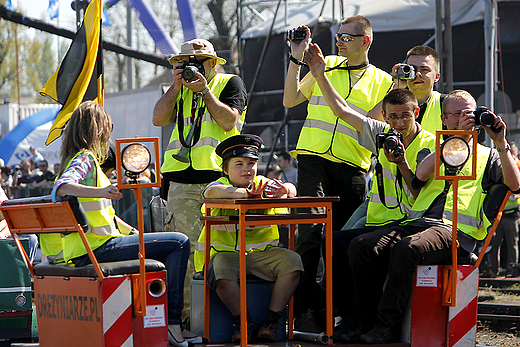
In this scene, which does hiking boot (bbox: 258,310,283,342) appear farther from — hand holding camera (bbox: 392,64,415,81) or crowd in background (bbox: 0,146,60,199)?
crowd in background (bbox: 0,146,60,199)

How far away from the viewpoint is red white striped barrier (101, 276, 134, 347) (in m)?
3.43

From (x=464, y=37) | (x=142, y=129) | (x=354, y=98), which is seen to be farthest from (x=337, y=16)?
(x=354, y=98)

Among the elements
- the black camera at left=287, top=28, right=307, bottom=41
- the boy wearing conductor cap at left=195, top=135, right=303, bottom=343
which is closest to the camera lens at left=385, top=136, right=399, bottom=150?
the boy wearing conductor cap at left=195, top=135, right=303, bottom=343

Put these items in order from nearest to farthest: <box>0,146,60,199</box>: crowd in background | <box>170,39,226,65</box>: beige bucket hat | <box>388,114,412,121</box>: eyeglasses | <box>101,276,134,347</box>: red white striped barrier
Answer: <box>101,276,134,347</box>: red white striped barrier < <box>388,114,412,121</box>: eyeglasses < <box>170,39,226,65</box>: beige bucket hat < <box>0,146,60,199</box>: crowd in background

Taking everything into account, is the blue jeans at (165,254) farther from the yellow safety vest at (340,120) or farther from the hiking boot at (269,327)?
the yellow safety vest at (340,120)

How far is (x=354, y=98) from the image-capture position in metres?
4.80

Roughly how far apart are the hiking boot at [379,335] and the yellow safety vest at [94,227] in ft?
5.50

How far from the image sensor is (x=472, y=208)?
3.94 meters

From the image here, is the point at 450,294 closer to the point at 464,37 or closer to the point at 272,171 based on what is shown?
the point at 272,171

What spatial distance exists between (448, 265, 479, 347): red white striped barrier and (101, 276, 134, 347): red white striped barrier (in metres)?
1.84

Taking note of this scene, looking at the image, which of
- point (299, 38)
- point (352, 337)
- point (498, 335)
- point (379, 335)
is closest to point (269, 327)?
point (352, 337)

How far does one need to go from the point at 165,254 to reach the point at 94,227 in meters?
0.46

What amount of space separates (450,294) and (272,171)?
8110mm

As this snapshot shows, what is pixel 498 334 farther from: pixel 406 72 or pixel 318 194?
pixel 406 72
